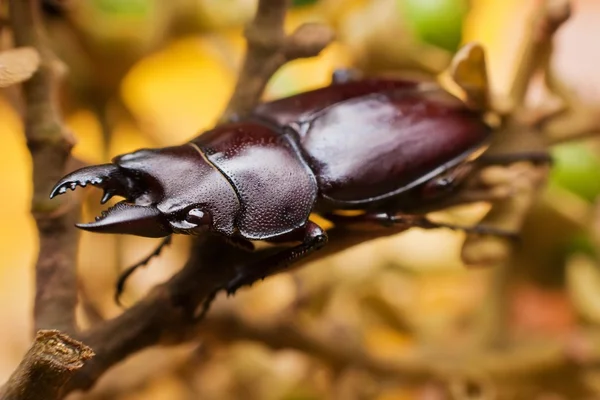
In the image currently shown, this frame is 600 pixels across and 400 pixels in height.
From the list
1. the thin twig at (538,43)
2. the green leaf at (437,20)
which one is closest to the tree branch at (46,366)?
the thin twig at (538,43)

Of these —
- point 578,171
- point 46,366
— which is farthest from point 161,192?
point 578,171

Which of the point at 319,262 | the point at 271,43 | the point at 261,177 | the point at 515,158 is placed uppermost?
the point at 271,43

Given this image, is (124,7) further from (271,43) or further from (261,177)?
(261,177)

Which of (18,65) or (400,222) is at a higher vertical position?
(18,65)

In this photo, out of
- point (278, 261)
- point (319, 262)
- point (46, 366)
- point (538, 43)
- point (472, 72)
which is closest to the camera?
point (46, 366)

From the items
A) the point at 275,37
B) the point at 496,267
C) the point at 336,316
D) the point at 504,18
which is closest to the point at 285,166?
the point at 275,37

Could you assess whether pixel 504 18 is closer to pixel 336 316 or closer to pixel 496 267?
pixel 496 267

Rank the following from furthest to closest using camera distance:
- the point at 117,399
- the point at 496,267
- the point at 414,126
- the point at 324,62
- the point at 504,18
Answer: the point at 504,18, the point at 324,62, the point at 496,267, the point at 117,399, the point at 414,126
